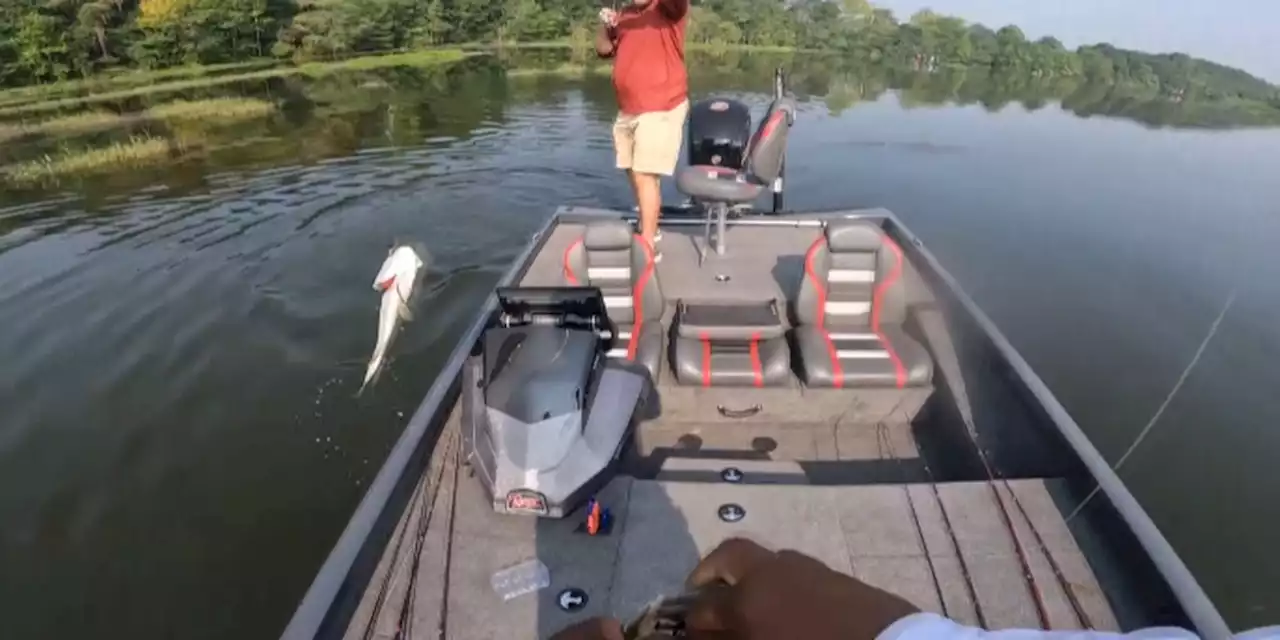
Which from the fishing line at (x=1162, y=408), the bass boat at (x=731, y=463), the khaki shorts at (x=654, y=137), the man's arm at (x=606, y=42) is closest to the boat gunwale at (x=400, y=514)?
the bass boat at (x=731, y=463)

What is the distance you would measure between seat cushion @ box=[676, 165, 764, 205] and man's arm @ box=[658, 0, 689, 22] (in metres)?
1.10

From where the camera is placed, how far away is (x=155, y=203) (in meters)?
11.2

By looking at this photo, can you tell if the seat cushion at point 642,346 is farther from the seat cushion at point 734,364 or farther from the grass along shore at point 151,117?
the grass along shore at point 151,117

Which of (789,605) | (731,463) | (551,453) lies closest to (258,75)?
(731,463)

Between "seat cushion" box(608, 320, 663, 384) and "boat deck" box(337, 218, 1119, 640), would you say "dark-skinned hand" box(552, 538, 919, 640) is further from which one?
"seat cushion" box(608, 320, 663, 384)

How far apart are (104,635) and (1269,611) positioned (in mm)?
6083

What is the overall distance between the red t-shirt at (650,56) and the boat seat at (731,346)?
1403mm

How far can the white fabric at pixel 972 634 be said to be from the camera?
0.76 m

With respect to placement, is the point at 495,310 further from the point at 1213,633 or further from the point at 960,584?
the point at 1213,633

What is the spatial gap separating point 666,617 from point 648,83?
14.6 feet

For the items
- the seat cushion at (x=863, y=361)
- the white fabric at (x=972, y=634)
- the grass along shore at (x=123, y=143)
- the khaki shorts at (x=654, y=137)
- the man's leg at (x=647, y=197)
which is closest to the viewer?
the white fabric at (x=972, y=634)

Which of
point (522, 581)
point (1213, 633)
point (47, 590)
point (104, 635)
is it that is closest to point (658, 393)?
point (522, 581)

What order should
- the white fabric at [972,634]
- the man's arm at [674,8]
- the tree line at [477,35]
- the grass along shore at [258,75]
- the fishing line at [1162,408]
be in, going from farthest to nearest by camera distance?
the tree line at [477,35]
the grass along shore at [258,75]
the man's arm at [674,8]
the fishing line at [1162,408]
the white fabric at [972,634]

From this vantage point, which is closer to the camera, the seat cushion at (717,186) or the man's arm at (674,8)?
the man's arm at (674,8)
